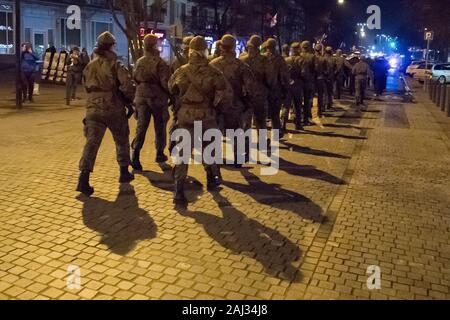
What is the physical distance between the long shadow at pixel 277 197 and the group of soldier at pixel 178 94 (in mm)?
431

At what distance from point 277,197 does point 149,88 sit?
258 centimetres

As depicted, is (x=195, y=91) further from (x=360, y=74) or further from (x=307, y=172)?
(x=360, y=74)

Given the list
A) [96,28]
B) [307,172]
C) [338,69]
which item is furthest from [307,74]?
[96,28]

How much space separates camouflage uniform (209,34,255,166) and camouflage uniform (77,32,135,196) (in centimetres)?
189

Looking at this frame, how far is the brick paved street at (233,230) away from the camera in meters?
4.14

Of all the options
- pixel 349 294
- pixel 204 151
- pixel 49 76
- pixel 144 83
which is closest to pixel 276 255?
pixel 349 294

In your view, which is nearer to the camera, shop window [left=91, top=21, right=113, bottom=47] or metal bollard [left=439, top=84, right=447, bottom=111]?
metal bollard [left=439, top=84, right=447, bottom=111]

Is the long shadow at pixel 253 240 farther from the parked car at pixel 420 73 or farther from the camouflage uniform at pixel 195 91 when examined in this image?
the parked car at pixel 420 73

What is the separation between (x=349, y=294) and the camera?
4039 millimetres

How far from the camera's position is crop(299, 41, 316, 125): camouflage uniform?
41.6ft

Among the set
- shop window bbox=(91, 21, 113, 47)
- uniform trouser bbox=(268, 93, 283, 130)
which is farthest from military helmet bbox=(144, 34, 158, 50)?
shop window bbox=(91, 21, 113, 47)

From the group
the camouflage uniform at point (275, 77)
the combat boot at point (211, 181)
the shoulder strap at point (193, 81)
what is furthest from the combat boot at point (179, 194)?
the camouflage uniform at point (275, 77)

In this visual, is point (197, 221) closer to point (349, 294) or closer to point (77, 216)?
point (77, 216)

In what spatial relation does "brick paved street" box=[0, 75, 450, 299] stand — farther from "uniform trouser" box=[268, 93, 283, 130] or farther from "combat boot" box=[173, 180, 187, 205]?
"uniform trouser" box=[268, 93, 283, 130]
